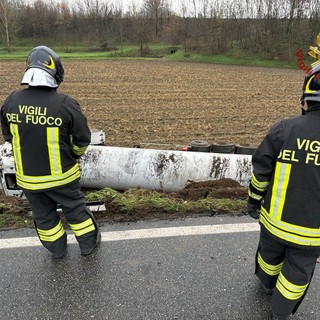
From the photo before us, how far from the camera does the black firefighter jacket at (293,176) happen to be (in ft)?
6.03

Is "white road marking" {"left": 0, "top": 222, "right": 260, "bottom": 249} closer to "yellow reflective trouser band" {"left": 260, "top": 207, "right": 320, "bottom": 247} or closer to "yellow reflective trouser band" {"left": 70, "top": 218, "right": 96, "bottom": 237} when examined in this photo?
"yellow reflective trouser band" {"left": 70, "top": 218, "right": 96, "bottom": 237}

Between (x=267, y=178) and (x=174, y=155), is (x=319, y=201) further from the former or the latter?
(x=174, y=155)

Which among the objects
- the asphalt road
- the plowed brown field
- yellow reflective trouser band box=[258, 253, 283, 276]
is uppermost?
yellow reflective trouser band box=[258, 253, 283, 276]

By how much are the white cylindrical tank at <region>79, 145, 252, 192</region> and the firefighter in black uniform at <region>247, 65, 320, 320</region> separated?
212 cm

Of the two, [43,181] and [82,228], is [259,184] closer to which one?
[82,228]

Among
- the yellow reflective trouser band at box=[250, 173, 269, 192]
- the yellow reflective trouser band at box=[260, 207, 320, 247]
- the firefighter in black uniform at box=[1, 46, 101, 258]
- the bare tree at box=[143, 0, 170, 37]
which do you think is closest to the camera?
the yellow reflective trouser band at box=[260, 207, 320, 247]

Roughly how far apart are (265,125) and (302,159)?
873 cm

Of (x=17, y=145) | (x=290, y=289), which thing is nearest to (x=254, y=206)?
(x=290, y=289)

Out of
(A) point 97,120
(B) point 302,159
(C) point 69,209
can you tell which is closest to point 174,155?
(C) point 69,209

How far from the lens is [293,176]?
191 centimetres

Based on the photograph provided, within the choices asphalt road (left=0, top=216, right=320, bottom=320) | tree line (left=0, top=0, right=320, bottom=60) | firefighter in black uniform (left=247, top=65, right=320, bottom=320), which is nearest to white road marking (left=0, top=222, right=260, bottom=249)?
asphalt road (left=0, top=216, right=320, bottom=320)

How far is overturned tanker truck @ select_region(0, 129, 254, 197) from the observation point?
4293mm

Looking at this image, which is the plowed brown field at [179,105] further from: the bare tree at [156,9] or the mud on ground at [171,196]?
the bare tree at [156,9]

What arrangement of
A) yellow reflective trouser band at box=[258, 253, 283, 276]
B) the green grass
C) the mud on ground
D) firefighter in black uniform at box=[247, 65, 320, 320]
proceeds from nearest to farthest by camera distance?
1. firefighter in black uniform at box=[247, 65, 320, 320]
2. yellow reflective trouser band at box=[258, 253, 283, 276]
3. the mud on ground
4. the green grass
